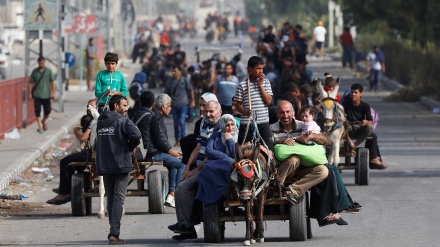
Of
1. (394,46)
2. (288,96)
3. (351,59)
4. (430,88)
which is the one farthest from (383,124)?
(351,59)

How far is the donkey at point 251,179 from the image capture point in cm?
1345

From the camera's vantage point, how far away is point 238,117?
15.5m

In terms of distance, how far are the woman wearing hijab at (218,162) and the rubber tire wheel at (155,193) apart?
304cm

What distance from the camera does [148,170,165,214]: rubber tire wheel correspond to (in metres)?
16.9

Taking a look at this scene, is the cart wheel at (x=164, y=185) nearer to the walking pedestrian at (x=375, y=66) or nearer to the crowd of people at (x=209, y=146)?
the crowd of people at (x=209, y=146)

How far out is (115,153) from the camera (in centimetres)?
1413

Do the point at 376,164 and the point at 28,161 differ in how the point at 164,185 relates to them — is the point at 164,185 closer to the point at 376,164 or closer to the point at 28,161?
the point at 376,164

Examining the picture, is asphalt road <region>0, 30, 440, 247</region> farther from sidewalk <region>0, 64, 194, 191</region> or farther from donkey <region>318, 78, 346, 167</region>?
sidewalk <region>0, 64, 194, 191</region>

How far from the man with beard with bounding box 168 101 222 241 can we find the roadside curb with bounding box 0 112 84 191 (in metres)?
6.24

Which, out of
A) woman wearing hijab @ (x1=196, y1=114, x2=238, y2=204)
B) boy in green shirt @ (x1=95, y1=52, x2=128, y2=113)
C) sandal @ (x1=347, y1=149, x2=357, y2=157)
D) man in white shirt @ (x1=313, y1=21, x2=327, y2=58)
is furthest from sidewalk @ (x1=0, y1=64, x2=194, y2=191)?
man in white shirt @ (x1=313, y1=21, x2=327, y2=58)

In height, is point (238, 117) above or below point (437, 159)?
above

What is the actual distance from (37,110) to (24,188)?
375 inches

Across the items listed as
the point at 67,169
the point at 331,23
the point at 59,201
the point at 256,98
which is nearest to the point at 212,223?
the point at 256,98

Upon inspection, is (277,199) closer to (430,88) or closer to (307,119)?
(307,119)
